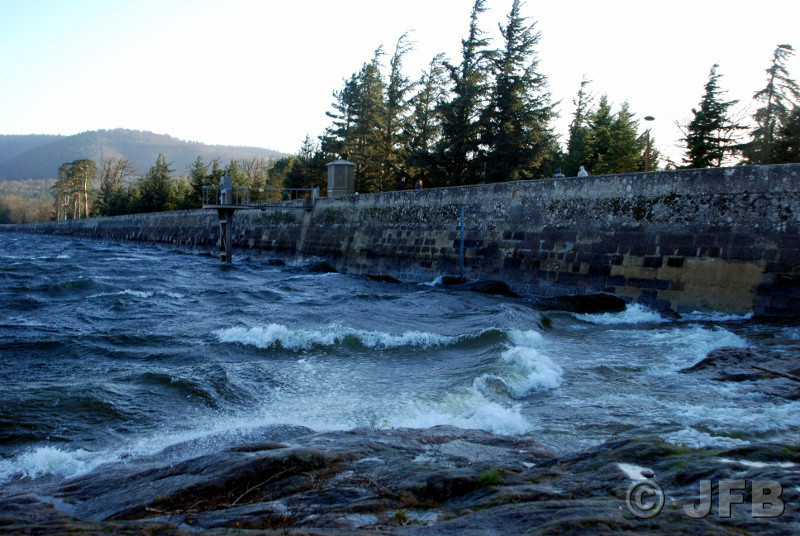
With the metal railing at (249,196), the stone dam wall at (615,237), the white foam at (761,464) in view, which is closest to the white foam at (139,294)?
the stone dam wall at (615,237)

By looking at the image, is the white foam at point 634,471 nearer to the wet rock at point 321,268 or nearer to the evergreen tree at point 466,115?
the wet rock at point 321,268

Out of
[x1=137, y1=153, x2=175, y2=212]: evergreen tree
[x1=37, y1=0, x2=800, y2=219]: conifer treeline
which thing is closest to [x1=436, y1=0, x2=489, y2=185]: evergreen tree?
[x1=37, y1=0, x2=800, y2=219]: conifer treeline

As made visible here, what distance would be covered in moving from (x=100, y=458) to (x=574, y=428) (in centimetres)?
393

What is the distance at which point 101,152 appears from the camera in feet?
577

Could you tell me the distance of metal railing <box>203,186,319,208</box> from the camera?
2219 cm

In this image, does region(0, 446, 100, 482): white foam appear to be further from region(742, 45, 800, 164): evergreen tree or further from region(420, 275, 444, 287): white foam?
region(742, 45, 800, 164): evergreen tree

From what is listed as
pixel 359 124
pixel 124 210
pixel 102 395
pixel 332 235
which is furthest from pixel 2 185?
pixel 102 395

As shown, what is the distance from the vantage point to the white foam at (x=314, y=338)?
793cm

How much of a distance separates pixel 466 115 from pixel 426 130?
5.48m

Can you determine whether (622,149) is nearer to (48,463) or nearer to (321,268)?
(321,268)

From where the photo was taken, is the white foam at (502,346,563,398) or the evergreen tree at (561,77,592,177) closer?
the white foam at (502,346,563,398)

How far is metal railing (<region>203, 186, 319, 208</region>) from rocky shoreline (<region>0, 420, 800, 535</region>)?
18886 mm

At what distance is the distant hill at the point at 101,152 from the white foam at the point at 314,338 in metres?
172

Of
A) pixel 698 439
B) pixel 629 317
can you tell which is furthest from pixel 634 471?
pixel 629 317
